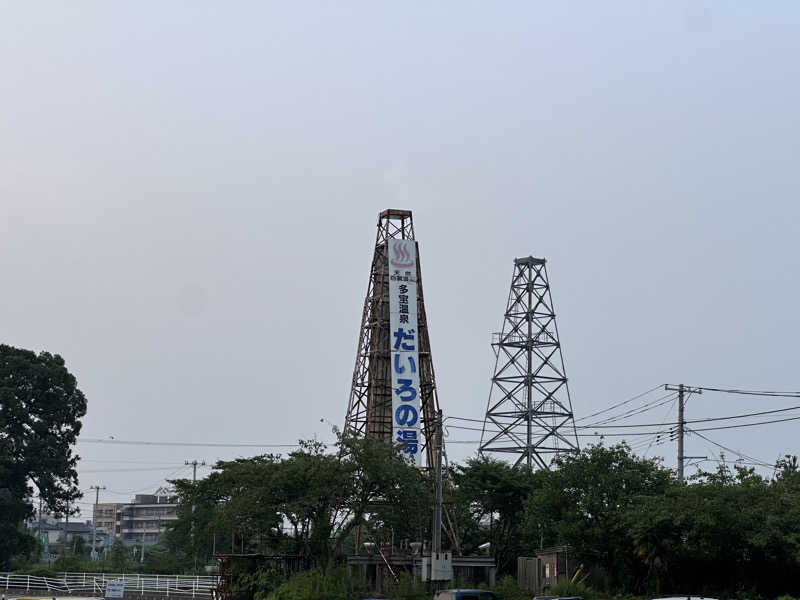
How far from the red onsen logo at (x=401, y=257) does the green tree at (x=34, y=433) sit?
30.9m

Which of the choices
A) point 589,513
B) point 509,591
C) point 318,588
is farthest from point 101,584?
point 589,513

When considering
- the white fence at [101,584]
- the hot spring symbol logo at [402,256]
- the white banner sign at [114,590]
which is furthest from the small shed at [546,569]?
the white banner sign at [114,590]

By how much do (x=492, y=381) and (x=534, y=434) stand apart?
5.16m

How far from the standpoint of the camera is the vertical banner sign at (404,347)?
58031 millimetres

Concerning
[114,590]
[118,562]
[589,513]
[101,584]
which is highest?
[589,513]

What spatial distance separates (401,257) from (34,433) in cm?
3319

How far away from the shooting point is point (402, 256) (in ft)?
209

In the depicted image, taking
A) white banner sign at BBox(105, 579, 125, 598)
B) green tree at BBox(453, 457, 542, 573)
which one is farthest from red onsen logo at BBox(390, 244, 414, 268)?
white banner sign at BBox(105, 579, 125, 598)

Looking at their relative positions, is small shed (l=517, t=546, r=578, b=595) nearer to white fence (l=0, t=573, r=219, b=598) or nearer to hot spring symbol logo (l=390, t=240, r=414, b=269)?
white fence (l=0, t=573, r=219, b=598)

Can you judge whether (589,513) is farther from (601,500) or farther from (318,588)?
(318,588)

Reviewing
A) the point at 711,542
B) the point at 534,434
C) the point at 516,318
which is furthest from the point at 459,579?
the point at 516,318

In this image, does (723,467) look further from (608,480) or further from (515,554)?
(515,554)

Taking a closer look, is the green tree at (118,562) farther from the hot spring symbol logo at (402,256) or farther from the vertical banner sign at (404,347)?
the hot spring symbol logo at (402,256)

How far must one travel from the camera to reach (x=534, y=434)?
7469 cm
